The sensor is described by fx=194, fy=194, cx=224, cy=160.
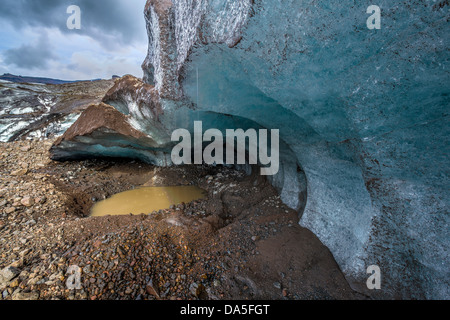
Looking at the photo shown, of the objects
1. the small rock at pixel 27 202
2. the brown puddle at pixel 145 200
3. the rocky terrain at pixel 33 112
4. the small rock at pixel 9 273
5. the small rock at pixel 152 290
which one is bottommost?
the small rock at pixel 152 290

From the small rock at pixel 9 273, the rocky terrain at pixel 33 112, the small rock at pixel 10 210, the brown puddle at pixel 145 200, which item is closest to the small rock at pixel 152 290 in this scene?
the small rock at pixel 9 273

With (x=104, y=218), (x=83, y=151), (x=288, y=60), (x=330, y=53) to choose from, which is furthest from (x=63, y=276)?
(x=83, y=151)

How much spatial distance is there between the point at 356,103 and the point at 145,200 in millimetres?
4735

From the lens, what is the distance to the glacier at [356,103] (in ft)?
4.70

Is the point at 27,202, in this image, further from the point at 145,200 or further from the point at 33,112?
the point at 33,112

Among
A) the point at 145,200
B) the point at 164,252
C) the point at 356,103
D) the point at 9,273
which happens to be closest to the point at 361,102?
the point at 356,103

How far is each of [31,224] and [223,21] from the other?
4.51 m

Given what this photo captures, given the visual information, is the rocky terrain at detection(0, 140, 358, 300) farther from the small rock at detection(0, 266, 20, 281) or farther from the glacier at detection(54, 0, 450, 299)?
the glacier at detection(54, 0, 450, 299)

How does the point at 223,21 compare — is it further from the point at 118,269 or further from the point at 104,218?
the point at 104,218

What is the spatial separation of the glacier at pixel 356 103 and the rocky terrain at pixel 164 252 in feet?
1.61

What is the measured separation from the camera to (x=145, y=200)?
16.1ft

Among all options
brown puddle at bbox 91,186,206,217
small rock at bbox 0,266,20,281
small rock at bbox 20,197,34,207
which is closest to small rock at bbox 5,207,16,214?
small rock at bbox 20,197,34,207

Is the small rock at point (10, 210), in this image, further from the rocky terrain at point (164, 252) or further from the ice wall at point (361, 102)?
the ice wall at point (361, 102)

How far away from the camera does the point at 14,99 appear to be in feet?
27.1
